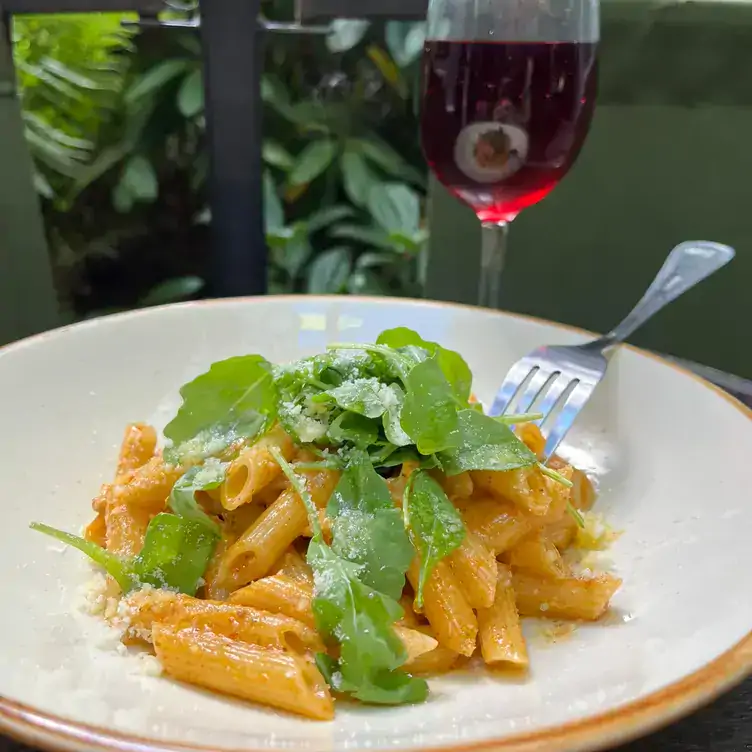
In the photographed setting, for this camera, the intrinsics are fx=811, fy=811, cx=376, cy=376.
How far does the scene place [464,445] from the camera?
0.82 metres

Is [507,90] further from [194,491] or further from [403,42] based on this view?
[403,42]

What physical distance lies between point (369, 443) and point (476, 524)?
0.14m

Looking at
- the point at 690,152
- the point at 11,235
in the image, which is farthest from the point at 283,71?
the point at 690,152

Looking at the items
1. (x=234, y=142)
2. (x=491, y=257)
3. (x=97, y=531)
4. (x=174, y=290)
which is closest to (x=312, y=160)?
(x=174, y=290)

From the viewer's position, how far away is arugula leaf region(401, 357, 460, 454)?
0.79 metres

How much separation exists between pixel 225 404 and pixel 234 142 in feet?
3.22

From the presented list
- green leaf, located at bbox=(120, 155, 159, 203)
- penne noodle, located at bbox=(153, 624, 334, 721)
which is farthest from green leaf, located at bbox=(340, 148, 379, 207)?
penne noodle, located at bbox=(153, 624, 334, 721)

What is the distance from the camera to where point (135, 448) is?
3.22ft

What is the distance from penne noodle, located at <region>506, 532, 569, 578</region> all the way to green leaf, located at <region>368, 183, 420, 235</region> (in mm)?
2072

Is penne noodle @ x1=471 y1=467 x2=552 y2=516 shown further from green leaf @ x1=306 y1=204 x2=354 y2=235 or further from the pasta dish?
green leaf @ x1=306 y1=204 x2=354 y2=235

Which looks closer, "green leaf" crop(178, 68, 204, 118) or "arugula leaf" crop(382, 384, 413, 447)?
"arugula leaf" crop(382, 384, 413, 447)

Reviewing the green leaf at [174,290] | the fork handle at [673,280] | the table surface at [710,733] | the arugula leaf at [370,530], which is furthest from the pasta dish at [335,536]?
the green leaf at [174,290]

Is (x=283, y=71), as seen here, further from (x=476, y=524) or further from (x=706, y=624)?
(x=706, y=624)

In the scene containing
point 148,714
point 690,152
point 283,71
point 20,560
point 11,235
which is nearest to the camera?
point 148,714
